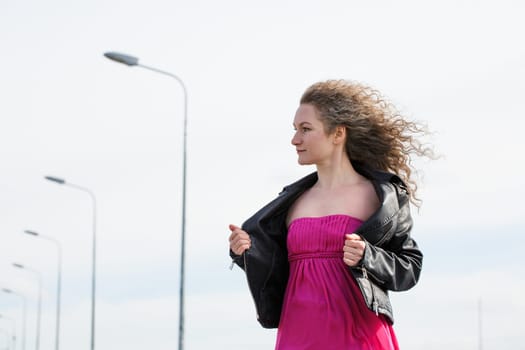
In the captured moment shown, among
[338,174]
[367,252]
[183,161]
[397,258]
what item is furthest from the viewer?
[183,161]

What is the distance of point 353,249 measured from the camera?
20.0 ft

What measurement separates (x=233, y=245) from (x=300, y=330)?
1.76ft

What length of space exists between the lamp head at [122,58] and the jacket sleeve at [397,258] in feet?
55.2

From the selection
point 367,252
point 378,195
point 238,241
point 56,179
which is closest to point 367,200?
point 378,195

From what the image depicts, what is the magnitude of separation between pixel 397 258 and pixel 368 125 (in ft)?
2.43

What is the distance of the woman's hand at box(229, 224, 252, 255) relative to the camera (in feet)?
21.1

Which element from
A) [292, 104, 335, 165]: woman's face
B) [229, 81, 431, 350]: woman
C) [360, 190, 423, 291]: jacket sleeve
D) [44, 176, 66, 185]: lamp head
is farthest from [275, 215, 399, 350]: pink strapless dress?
[44, 176, 66, 185]: lamp head

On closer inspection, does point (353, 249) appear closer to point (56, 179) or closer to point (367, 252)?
point (367, 252)

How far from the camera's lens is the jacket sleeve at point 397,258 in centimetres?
614

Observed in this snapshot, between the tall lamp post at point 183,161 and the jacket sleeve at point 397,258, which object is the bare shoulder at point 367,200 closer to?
the jacket sleeve at point 397,258

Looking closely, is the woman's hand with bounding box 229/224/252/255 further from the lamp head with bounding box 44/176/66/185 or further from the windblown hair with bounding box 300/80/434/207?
the lamp head with bounding box 44/176/66/185

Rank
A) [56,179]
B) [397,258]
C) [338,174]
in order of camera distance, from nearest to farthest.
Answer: [397,258], [338,174], [56,179]

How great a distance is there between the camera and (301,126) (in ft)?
21.2

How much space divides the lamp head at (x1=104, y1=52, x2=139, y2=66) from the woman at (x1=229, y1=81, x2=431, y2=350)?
16.4 metres
